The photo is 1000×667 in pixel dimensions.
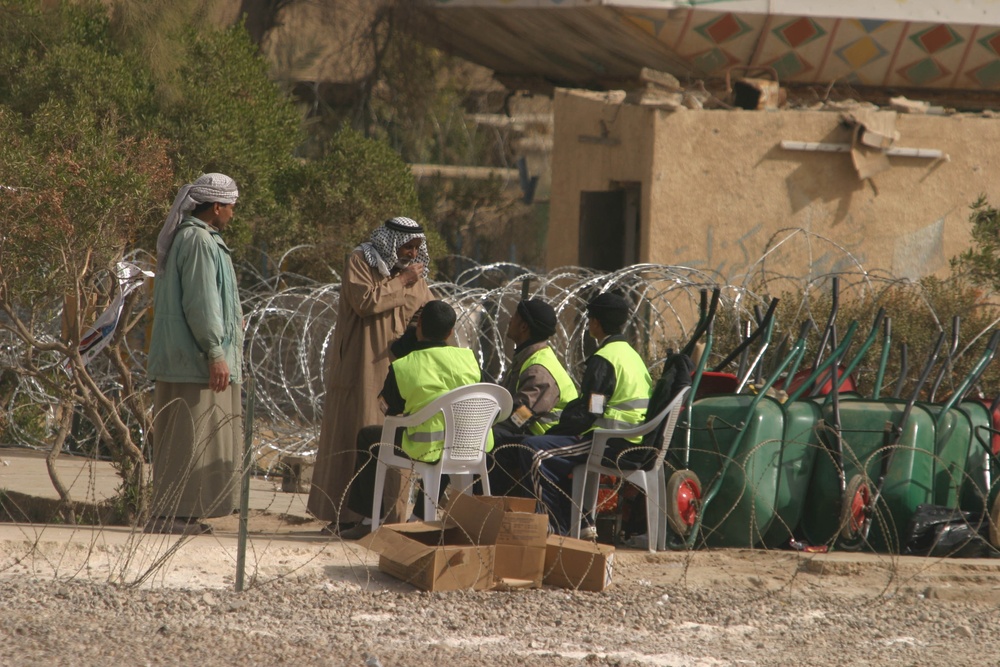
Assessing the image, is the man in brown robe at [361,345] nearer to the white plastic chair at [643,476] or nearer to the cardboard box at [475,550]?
the cardboard box at [475,550]

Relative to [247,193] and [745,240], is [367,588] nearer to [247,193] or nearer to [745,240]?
[247,193]

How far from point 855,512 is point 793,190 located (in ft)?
18.3

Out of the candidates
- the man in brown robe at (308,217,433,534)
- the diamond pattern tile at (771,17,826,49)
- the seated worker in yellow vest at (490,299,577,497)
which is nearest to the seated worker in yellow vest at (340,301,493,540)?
the man in brown robe at (308,217,433,534)

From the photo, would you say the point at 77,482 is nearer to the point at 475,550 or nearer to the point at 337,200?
the point at 475,550

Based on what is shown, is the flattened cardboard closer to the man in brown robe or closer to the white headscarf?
the man in brown robe

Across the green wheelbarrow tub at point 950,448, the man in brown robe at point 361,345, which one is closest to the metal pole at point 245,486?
the man in brown robe at point 361,345

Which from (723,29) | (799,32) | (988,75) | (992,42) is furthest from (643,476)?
(988,75)

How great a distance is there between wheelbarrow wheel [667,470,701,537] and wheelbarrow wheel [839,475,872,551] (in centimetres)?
71

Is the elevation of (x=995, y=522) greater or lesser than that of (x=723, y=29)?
lesser

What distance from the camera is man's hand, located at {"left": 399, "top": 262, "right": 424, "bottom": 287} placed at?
21.3 feet

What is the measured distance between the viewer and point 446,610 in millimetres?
5184

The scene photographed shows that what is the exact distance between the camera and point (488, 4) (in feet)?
45.1

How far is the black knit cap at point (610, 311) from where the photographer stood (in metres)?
6.42

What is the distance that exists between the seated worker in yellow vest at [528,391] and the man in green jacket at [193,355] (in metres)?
1.34
